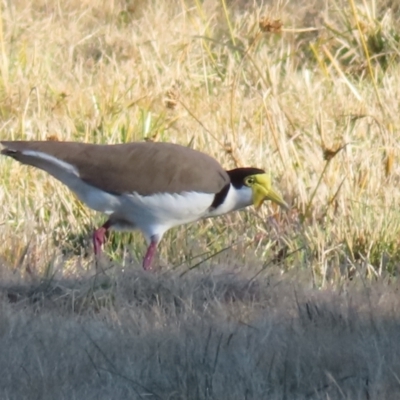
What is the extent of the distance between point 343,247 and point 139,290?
122cm

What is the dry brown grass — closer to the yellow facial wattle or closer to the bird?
the bird

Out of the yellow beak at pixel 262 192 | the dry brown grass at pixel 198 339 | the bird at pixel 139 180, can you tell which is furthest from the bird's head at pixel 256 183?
the dry brown grass at pixel 198 339

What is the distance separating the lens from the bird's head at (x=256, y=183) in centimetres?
511

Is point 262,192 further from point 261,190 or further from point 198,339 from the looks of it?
point 198,339

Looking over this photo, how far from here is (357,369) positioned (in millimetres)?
3307

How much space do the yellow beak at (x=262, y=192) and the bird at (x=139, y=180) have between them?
15 cm

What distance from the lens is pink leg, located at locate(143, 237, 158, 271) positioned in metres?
4.59

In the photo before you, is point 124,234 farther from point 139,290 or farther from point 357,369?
point 357,369

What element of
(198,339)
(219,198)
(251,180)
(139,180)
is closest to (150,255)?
(139,180)

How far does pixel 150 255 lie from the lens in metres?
4.74

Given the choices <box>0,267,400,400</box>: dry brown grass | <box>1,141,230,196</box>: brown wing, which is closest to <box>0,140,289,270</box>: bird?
<box>1,141,230,196</box>: brown wing

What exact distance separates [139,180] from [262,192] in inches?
26.6

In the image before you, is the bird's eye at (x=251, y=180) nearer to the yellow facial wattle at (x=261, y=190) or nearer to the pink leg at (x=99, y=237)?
the yellow facial wattle at (x=261, y=190)

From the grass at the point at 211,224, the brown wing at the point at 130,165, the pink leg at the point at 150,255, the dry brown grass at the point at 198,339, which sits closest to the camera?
the dry brown grass at the point at 198,339
